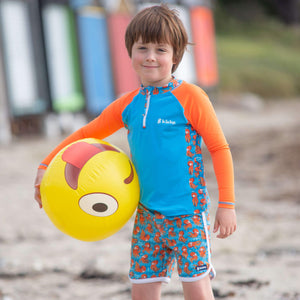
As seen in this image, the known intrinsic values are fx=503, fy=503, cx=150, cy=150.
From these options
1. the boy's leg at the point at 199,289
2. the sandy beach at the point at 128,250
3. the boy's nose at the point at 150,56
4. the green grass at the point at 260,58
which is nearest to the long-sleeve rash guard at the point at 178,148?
the boy's nose at the point at 150,56

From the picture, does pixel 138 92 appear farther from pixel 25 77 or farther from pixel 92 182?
pixel 25 77

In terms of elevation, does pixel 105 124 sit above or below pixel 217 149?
above

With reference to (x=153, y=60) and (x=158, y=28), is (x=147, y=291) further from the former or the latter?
(x=158, y=28)

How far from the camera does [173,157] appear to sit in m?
2.00

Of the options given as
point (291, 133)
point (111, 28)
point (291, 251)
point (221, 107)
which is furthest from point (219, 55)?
point (291, 251)

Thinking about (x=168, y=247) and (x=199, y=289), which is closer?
(x=199, y=289)

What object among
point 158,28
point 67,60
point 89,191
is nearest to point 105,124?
point 89,191

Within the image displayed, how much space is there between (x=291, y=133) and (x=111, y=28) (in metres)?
4.59

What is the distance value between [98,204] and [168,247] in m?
0.35

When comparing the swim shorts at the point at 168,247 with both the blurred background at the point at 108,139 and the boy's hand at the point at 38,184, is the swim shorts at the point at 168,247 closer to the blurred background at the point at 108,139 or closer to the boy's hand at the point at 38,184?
the boy's hand at the point at 38,184

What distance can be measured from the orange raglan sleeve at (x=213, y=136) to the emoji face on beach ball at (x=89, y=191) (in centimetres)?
34

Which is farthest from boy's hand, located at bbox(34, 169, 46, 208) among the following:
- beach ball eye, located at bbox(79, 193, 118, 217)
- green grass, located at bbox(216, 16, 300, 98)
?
green grass, located at bbox(216, 16, 300, 98)

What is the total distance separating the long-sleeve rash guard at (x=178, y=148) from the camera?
6.46ft

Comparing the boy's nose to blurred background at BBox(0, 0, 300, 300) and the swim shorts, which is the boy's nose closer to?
blurred background at BBox(0, 0, 300, 300)
